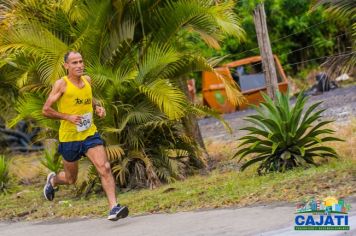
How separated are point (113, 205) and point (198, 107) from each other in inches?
203

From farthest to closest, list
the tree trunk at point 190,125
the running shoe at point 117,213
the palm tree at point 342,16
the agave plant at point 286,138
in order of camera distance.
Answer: the tree trunk at point 190,125 → the agave plant at point 286,138 → the palm tree at point 342,16 → the running shoe at point 117,213

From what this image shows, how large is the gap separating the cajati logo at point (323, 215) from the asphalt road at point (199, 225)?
75mm

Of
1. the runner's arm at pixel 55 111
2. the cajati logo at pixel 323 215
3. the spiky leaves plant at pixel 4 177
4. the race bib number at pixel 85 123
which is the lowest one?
the cajati logo at pixel 323 215

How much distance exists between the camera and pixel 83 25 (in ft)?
42.1

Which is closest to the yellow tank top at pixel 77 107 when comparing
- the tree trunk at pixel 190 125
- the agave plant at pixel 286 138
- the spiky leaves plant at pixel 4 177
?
the agave plant at pixel 286 138

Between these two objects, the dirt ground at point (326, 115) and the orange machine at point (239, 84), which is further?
the orange machine at point (239, 84)

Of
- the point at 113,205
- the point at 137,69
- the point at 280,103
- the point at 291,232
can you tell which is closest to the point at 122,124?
the point at 137,69

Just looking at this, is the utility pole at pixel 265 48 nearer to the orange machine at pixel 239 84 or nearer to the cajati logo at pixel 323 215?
the cajati logo at pixel 323 215

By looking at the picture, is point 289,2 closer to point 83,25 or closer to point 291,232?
point 83,25

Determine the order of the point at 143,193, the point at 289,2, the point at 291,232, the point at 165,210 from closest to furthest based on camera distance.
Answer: the point at 291,232
the point at 165,210
the point at 143,193
the point at 289,2

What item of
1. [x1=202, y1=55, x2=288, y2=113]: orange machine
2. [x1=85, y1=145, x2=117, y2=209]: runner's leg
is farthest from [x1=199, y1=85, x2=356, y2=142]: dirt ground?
[x1=85, y1=145, x2=117, y2=209]: runner's leg

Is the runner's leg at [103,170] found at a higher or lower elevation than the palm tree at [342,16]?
lower

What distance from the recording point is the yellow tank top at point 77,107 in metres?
8.89

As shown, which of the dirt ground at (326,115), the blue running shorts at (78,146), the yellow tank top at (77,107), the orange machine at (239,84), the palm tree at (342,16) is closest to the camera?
the yellow tank top at (77,107)
